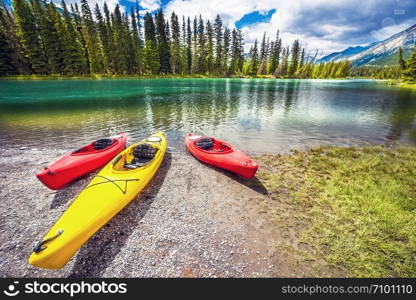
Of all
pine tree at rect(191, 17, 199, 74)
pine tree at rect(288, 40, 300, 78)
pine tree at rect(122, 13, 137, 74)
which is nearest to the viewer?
pine tree at rect(122, 13, 137, 74)

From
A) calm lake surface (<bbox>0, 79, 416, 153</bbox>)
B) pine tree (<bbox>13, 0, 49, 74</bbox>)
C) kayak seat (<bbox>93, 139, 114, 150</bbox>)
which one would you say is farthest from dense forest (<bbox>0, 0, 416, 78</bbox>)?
kayak seat (<bbox>93, 139, 114, 150</bbox>)

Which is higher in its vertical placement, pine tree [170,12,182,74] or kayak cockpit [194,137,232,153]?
pine tree [170,12,182,74]

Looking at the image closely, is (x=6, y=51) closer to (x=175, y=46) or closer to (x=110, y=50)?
(x=110, y=50)

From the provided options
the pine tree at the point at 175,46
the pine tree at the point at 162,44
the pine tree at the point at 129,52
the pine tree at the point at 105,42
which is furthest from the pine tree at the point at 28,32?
the pine tree at the point at 175,46

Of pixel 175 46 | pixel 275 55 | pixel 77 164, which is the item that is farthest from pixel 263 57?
pixel 77 164

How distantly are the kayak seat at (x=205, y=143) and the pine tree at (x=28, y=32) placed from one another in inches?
2647

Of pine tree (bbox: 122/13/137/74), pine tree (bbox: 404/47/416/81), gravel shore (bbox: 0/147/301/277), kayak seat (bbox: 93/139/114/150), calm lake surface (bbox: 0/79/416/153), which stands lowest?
gravel shore (bbox: 0/147/301/277)

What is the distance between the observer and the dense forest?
1917 inches

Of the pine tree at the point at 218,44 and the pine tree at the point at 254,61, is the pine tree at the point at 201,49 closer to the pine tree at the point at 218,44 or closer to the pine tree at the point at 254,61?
the pine tree at the point at 218,44

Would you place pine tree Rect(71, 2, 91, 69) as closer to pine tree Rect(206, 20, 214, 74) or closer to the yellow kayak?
pine tree Rect(206, 20, 214, 74)

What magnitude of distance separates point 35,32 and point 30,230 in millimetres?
72055

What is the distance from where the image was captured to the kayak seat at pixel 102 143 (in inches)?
338

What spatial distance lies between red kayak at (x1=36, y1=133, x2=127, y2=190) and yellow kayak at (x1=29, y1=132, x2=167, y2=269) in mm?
1412

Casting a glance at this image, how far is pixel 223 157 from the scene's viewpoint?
24.5 feet
